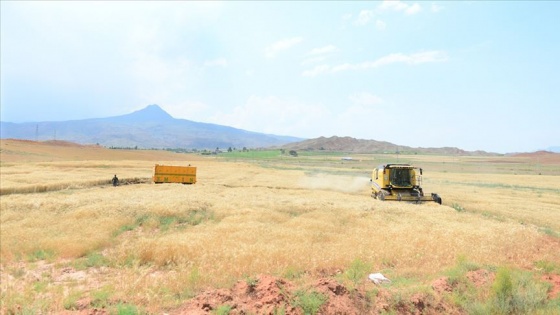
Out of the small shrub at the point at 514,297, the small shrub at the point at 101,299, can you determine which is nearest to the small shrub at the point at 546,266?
the small shrub at the point at 514,297

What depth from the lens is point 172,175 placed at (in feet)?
141

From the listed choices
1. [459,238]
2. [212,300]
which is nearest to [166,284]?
[212,300]

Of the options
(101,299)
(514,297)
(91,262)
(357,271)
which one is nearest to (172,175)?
(91,262)

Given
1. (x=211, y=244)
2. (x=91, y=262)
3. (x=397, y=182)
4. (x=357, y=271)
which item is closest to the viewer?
(x=357, y=271)

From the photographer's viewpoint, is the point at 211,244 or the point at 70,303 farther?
the point at 211,244

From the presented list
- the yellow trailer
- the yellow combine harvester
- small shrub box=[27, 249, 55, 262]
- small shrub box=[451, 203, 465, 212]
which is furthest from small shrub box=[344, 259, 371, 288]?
the yellow trailer

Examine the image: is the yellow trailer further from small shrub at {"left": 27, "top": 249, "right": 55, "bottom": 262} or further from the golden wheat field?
small shrub at {"left": 27, "top": 249, "right": 55, "bottom": 262}

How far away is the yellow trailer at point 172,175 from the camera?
140 ft

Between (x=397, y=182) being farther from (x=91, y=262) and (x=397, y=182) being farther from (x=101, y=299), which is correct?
(x=101, y=299)

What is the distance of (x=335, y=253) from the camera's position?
14.0 metres

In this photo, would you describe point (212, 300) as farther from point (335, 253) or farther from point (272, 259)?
point (335, 253)

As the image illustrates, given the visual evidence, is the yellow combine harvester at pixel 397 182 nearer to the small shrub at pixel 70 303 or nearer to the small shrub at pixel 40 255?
the small shrub at pixel 40 255

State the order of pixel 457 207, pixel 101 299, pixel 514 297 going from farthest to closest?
1. pixel 457 207
2. pixel 514 297
3. pixel 101 299

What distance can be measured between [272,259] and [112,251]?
25.1 ft
